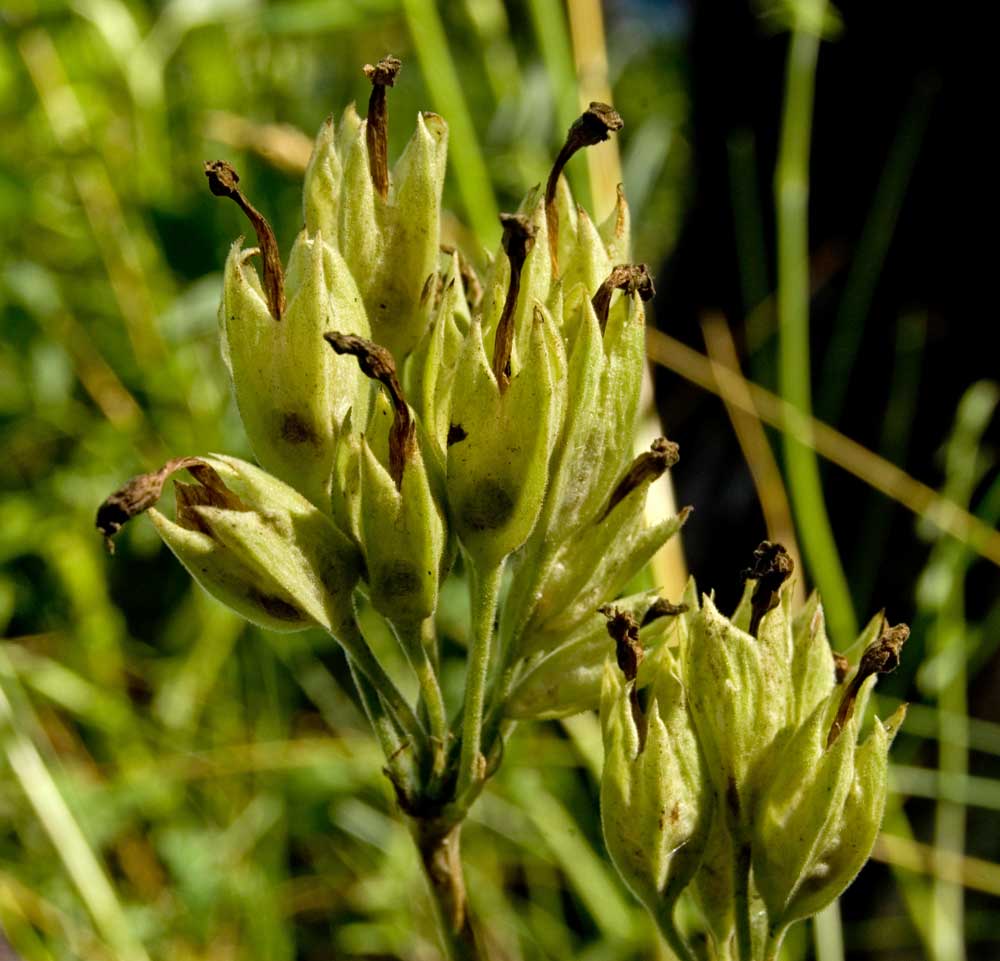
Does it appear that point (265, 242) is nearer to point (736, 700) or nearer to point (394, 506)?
point (394, 506)

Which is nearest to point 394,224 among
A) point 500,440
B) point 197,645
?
point 500,440

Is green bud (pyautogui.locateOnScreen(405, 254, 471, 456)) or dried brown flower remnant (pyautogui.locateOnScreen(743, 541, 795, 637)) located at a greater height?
green bud (pyautogui.locateOnScreen(405, 254, 471, 456))

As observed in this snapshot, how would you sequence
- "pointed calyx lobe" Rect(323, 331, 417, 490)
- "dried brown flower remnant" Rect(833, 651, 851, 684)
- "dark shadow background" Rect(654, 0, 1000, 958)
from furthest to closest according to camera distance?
"dark shadow background" Rect(654, 0, 1000, 958) → "dried brown flower remnant" Rect(833, 651, 851, 684) → "pointed calyx lobe" Rect(323, 331, 417, 490)

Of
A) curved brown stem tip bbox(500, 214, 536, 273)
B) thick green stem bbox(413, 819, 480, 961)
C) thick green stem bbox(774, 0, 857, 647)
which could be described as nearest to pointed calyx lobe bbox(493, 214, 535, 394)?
curved brown stem tip bbox(500, 214, 536, 273)

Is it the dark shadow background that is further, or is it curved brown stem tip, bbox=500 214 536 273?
the dark shadow background

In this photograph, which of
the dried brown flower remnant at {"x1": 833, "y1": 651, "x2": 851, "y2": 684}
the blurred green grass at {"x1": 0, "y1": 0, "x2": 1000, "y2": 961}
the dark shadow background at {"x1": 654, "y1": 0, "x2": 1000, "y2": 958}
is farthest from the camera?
the dark shadow background at {"x1": 654, "y1": 0, "x2": 1000, "y2": 958}

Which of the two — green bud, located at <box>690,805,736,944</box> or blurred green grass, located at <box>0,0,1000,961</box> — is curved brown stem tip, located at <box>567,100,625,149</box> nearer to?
green bud, located at <box>690,805,736,944</box>
